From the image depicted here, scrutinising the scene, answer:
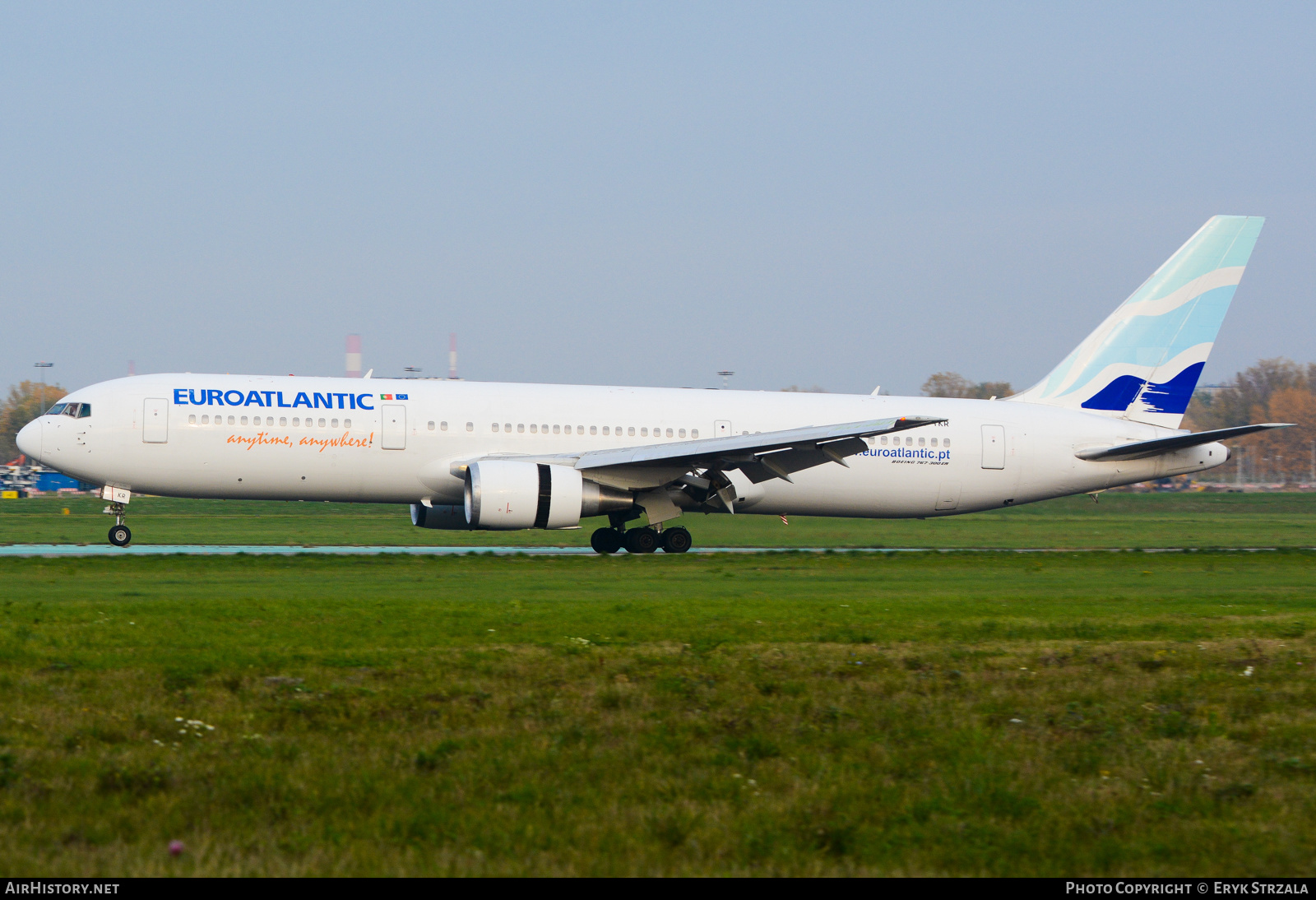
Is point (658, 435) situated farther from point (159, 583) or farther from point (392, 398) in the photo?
point (159, 583)

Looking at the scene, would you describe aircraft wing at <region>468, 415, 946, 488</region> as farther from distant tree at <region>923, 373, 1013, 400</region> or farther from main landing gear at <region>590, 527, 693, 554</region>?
distant tree at <region>923, 373, 1013, 400</region>

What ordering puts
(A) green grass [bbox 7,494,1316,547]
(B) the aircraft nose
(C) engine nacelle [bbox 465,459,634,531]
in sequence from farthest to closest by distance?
(A) green grass [bbox 7,494,1316,547] < (B) the aircraft nose < (C) engine nacelle [bbox 465,459,634,531]

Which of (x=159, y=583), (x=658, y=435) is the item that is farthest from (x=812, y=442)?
(x=159, y=583)

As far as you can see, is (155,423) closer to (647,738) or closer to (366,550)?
(366,550)

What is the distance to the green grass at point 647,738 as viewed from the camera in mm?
5953

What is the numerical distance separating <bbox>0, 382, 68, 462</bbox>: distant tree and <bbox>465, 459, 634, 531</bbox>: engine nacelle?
11219 cm

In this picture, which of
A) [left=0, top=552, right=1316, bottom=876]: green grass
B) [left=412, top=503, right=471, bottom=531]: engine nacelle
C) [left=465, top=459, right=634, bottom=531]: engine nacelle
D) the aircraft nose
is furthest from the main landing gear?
the aircraft nose

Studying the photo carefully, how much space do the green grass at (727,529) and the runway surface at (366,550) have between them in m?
1.03

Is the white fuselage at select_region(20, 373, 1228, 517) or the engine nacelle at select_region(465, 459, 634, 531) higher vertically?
the white fuselage at select_region(20, 373, 1228, 517)

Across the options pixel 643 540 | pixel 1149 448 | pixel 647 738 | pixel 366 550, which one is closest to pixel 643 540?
pixel 643 540

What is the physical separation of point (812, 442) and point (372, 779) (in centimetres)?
1910

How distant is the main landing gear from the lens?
26.9 metres

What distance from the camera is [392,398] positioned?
85.4 ft

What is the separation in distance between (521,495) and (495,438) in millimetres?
2716
